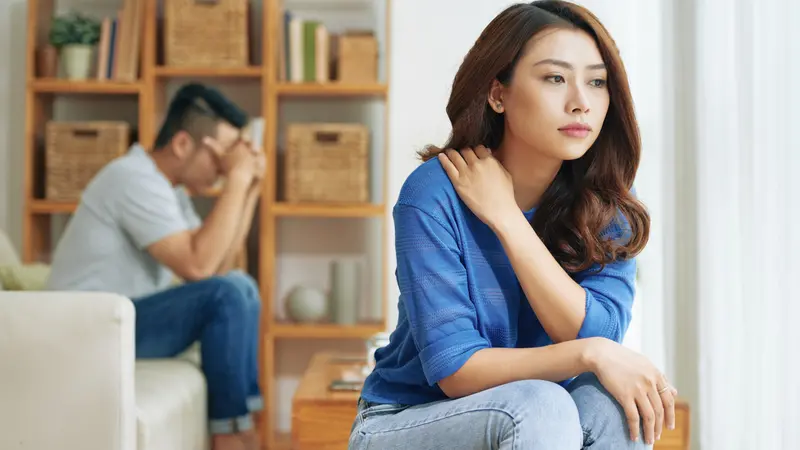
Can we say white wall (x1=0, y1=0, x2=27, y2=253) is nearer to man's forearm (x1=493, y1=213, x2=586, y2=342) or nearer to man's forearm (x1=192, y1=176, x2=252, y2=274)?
man's forearm (x1=192, y1=176, x2=252, y2=274)

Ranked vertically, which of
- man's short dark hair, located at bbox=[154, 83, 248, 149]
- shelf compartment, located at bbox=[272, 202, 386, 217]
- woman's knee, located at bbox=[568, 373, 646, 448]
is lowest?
woman's knee, located at bbox=[568, 373, 646, 448]

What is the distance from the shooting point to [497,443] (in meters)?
1.18

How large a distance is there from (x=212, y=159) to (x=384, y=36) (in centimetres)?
113

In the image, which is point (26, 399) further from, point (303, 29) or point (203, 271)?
point (303, 29)

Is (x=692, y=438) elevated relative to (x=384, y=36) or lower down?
lower down

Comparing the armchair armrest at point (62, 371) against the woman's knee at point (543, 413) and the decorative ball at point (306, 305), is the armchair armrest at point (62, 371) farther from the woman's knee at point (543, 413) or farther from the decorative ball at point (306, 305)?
the decorative ball at point (306, 305)

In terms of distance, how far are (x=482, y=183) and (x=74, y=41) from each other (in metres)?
2.74

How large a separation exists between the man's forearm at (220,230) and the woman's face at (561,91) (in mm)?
1656

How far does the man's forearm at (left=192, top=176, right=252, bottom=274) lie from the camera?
2.87m

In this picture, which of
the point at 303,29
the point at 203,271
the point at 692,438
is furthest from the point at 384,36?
the point at 692,438

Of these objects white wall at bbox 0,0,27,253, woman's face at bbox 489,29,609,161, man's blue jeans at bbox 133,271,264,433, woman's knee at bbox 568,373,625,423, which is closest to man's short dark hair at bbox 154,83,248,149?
man's blue jeans at bbox 133,271,264,433

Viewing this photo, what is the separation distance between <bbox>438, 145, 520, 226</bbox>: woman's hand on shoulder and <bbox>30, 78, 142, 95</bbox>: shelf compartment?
2.50m

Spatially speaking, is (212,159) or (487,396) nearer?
(487,396)

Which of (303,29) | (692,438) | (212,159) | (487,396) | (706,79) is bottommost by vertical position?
(692,438)
